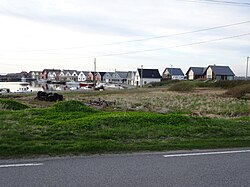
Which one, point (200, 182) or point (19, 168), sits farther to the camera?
point (19, 168)

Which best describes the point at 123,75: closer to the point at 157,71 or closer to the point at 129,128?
the point at 157,71

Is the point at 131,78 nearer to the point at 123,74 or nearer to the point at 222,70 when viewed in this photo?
the point at 123,74

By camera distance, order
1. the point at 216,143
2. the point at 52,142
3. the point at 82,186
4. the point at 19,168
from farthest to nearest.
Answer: the point at 216,143 → the point at 52,142 → the point at 19,168 → the point at 82,186

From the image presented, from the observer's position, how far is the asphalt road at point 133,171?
4285 mm

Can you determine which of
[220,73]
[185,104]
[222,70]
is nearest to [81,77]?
[220,73]

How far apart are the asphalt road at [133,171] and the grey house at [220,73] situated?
86.5 metres

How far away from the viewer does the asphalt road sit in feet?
14.1

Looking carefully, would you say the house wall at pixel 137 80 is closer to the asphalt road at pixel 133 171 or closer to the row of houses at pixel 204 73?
the row of houses at pixel 204 73

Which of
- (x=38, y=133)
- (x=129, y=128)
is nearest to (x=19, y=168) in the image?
(x=38, y=133)

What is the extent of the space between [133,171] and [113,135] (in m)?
2.43

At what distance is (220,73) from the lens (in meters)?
88.7

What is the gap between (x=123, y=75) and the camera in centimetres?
11719

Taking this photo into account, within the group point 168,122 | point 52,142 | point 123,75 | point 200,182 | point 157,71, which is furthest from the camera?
point 123,75

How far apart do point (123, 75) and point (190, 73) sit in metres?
31.5
